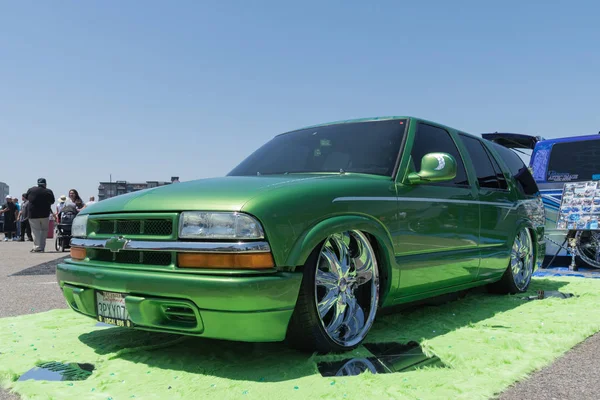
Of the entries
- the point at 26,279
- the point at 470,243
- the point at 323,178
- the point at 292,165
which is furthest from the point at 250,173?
the point at 26,279

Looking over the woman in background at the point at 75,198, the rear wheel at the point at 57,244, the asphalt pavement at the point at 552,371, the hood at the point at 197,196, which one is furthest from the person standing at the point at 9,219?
the hood at the point at 197,196

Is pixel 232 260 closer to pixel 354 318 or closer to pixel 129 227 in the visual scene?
pixel 129 227

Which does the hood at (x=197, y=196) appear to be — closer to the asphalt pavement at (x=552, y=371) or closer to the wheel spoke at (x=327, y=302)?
the wheel spoke at (x=327, y=302)

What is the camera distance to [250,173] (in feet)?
13.4

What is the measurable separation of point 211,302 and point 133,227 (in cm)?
68

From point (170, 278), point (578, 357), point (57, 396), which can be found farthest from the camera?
point (578, 357)

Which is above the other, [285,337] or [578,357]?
[285,337]

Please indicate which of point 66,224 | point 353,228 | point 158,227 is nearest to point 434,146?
point 353,228

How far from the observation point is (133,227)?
9.55ft

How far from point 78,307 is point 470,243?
9.40 ft

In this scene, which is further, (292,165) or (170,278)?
(292,165)

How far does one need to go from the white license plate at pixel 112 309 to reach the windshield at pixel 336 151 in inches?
58.8

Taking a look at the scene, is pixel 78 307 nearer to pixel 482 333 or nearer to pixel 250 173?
pixel 250 173

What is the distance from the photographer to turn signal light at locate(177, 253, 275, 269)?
2588mm
